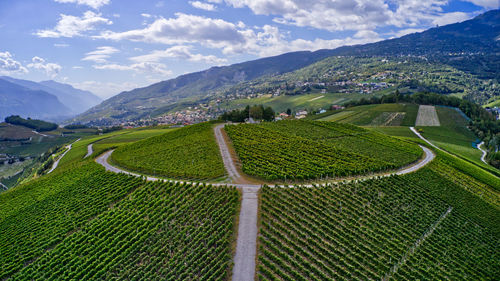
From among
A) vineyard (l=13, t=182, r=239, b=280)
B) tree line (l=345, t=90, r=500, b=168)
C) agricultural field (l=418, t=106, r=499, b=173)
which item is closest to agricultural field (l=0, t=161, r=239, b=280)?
vineyard (l=13, t=182, r=239, b=280)

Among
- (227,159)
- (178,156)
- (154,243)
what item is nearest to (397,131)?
(227,159)

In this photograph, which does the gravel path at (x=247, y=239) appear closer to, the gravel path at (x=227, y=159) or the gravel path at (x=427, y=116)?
the gravel path at (x=227, y=159)

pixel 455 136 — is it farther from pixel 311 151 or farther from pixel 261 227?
pixel 261 227

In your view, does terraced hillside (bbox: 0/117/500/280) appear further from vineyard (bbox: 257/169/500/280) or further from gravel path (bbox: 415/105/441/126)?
gravel path (bbox: 415/105/441/126)

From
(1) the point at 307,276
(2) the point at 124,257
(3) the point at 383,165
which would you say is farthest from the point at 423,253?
(2) the point at 124,257

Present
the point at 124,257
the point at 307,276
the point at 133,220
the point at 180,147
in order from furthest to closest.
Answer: the point at 180,147, the point at 133,220, the point at 124,257, the point at 307,276

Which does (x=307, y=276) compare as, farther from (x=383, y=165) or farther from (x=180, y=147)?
(x=180, y=147)

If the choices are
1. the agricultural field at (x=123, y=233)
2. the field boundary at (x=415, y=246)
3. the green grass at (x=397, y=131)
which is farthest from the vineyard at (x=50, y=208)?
the green grass at (x=397, y=131)
